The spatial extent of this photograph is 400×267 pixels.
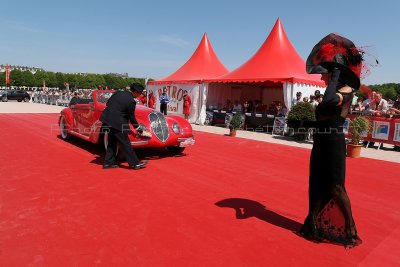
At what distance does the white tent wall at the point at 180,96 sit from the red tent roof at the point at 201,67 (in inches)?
13.1

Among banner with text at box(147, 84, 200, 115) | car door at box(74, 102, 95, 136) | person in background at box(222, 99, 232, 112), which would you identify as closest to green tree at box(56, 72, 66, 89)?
banner with text at box(147, 84, 200, 115)

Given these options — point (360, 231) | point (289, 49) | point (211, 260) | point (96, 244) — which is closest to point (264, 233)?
point (211, 260)

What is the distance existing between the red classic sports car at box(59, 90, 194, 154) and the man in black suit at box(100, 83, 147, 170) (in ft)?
1.35

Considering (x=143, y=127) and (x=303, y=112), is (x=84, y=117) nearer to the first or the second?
(x=143, y=127)

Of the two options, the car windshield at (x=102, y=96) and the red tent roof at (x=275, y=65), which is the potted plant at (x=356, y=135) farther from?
the car windshield at (x=102, y=96)

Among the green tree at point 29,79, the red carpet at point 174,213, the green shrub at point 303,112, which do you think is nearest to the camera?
the red carpet at point 174,213

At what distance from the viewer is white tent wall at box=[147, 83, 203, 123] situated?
631 inches

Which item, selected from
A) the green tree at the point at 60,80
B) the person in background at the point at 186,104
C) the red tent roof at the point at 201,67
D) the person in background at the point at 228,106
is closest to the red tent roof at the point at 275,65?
the person in background at the point at 186,104

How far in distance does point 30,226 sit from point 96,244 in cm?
85

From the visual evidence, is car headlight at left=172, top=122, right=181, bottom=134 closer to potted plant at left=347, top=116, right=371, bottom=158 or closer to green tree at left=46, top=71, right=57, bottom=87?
potted plant at left=347, top=116, right=371, bottom=158

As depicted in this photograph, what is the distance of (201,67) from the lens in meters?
18.3

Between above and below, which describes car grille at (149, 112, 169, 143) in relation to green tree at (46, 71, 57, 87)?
below

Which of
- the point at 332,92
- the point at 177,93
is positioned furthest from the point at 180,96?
the point at 332,92

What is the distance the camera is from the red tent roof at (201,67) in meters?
17.5
